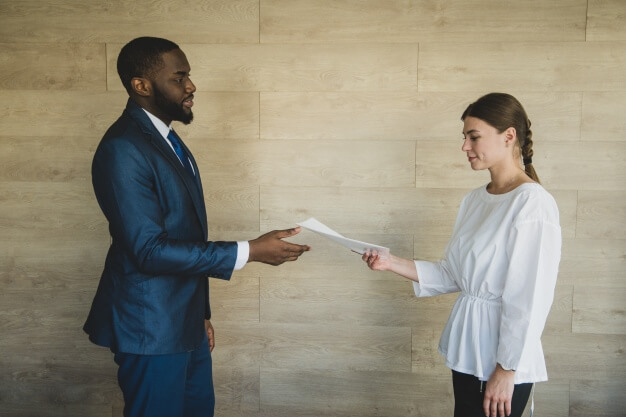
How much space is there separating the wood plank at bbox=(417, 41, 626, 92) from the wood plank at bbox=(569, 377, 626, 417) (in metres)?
1.32

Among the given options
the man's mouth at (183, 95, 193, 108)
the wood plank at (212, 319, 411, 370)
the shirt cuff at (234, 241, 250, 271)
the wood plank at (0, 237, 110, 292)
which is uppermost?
the man's mouth at (183, 95, 193, 108)

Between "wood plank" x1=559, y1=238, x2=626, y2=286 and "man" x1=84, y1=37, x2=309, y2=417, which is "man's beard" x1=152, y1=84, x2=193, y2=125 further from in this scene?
"wood plank" x1=559, y1=238, x2=626, y2=286

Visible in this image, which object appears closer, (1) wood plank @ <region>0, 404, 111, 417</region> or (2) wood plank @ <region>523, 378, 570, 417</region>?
(2) wood plank @ <region>523, 378, 570, 417</region>

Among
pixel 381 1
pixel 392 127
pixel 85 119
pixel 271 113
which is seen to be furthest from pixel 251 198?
pixel 381 1

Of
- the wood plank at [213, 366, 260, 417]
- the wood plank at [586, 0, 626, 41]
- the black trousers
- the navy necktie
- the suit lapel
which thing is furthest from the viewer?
the wood plank at [213, 366, 260, 417]

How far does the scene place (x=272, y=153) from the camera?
2.53 metres

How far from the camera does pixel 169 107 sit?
6.00ft

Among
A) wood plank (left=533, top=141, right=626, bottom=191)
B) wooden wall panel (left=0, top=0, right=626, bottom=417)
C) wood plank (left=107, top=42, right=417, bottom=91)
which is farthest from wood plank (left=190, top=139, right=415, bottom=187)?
wood plank (left=533, top=141, right=626, bottom=191)

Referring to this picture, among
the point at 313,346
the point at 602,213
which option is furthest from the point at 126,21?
the point at 602,213

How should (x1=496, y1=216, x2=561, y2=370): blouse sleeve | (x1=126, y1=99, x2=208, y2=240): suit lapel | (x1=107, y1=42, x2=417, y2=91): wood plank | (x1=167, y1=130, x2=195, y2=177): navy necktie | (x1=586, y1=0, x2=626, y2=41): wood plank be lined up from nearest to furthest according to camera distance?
(x1=496, y1=216, x2=561, y2=370): blouse sleeve < (x1=126, y1=99, x2=208, y2=240): suit lapel < (x1=167, y1=130, x2=195, y2=177): navy necktie < (x1=586, y1=0, x2=626, y2=41): wood plank < (x1=107, y1=42, x2=417, y2=91): wood plank

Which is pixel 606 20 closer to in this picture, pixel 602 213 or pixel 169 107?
pixel 602 213

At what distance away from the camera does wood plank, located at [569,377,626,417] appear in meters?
2.47

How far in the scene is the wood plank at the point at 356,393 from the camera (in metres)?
2.57

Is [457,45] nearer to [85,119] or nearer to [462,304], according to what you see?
[462,304]
